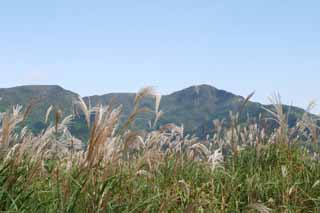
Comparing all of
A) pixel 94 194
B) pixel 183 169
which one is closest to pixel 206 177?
pixel 183 169

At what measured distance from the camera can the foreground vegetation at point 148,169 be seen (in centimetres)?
431

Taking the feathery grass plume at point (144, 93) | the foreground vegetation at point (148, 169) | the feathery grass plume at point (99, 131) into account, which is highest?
the feathery grass plume at point (144, 93)

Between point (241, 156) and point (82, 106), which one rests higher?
point (82, 106)

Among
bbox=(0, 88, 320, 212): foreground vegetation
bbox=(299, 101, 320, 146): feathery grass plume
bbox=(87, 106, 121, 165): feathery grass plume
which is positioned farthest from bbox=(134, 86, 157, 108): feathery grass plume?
bbox=(299, 101, 320, 146): feathery grass plume

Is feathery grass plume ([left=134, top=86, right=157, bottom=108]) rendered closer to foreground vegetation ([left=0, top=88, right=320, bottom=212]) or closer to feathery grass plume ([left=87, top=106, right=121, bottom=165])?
foreground vegetation ([left=0, top=88, right=320, bottom=212])

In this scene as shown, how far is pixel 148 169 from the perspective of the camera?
7.31 m

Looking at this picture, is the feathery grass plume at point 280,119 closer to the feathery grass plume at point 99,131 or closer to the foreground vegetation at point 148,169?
the foreground vegetation at point 148,169

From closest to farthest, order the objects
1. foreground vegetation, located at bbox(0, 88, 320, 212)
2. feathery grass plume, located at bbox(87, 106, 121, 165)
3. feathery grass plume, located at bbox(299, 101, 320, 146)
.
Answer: feathery grass plume, located at bbox(87, 106, 121, 165) < foreground vegetation, located at bbox(0, 88, 320, 212) < feathery grass plume, located at bbox(299, 101, 320, 146)

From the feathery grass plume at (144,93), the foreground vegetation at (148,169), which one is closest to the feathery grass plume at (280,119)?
the foreground vegetation at (148,169)

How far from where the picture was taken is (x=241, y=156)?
351 inches

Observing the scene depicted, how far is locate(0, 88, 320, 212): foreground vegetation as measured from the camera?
431 centimetres

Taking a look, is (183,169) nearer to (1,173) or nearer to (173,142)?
(173,142)

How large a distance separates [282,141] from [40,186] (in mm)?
4852

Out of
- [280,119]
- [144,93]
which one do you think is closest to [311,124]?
[280,119]
